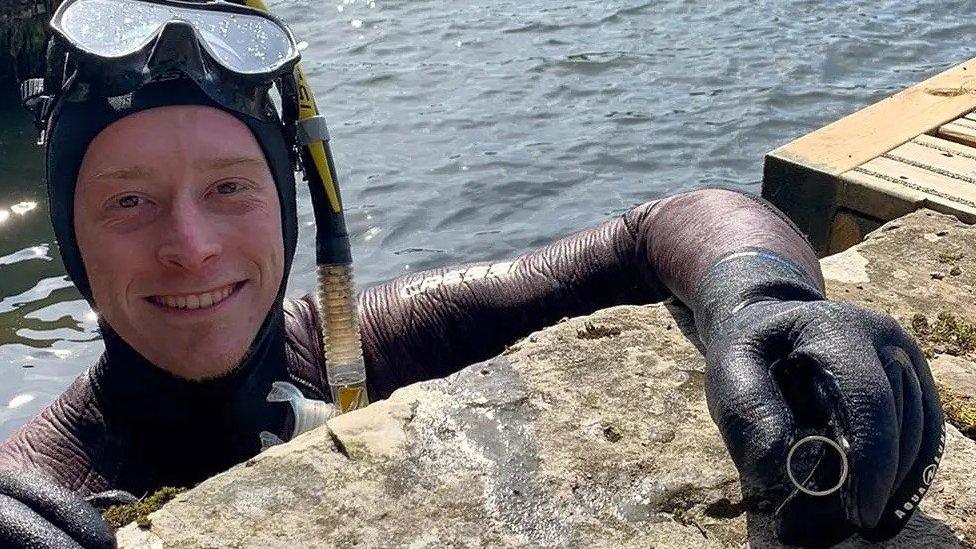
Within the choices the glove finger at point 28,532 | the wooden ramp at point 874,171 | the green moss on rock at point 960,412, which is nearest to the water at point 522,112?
the wooden ramp at point 874,171

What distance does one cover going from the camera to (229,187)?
2574mm

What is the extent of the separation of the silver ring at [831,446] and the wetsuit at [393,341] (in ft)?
2.57

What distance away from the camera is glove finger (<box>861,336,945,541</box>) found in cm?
179

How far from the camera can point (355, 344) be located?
268 cm

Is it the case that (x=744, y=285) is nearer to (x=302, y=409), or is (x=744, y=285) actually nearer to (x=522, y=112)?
Result: (x=302, y=409)

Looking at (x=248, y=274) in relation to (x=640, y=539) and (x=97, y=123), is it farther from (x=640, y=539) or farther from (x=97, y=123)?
(x=640, y=539)

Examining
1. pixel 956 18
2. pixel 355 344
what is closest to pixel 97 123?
pixel 355 344

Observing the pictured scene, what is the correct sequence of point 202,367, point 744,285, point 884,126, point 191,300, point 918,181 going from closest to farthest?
1. point 744,285
2. point 191,300
3. point 202,367
4. point 918,181
5. point 884,126

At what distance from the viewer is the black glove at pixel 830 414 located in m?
1.72

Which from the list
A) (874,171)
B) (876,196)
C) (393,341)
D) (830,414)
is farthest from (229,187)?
(874,171)

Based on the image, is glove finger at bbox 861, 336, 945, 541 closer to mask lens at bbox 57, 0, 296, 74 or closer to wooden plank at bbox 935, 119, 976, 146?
mask lens at bbox 57, 0, 296, 74

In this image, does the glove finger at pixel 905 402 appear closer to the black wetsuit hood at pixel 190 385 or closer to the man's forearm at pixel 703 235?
the man's forearm at pixel 703 235

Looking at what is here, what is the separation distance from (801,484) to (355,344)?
123cm

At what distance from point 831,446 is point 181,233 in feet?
4.61
